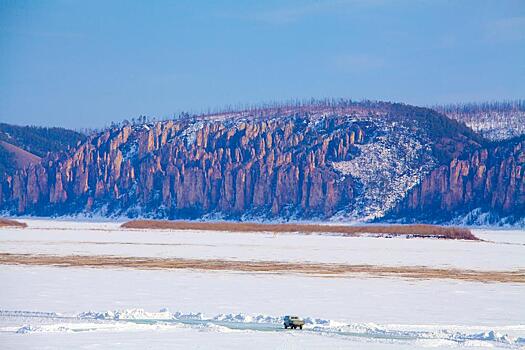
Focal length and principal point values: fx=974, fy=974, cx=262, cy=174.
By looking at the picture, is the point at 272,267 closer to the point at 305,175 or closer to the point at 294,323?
the point at 294,323

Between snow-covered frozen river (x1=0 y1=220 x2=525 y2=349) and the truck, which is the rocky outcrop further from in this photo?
the truck

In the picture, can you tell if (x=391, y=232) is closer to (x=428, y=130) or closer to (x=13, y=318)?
(x=13, y=318)

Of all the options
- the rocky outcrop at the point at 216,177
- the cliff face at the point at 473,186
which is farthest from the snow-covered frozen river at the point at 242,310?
the rocky outcrop at the point at 216,177

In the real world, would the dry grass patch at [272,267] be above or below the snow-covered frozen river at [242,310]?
below

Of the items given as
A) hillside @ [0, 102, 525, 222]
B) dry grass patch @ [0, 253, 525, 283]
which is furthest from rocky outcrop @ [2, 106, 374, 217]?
dry grass patch @ [0, 253, 525, 283]

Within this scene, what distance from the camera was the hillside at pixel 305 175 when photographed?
15725 centimetres

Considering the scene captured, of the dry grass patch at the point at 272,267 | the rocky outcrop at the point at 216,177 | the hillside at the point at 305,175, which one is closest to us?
the dry grass patch at the point at 272,267

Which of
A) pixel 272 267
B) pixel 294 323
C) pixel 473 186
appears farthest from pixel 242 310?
pixel 473 186

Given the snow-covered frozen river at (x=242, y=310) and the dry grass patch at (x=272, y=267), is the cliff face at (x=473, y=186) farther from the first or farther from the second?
the snow-covered frozen river at (x=242, y=310)

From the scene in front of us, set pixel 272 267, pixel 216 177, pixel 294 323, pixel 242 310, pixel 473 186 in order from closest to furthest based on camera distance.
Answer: pixel 294 323
pixel 242 310
pixel 272 267
pixel 473 186
pixel 216 177

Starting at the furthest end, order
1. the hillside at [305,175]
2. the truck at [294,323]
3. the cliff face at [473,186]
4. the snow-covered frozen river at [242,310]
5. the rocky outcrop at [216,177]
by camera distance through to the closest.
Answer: the rocky outcrop at [216,177]
the hillside at [305,175]
the cliff face at [473,186]
the truck at [294,323]
the snow-covered frozen river at [242,310]

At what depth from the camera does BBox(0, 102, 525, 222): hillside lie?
516ft

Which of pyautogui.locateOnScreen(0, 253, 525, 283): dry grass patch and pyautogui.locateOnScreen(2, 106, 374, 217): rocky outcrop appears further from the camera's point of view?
pyautogui.locateOnScreen(2, 106, 374, 217): rocky outcrop

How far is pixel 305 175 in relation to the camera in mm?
172625
